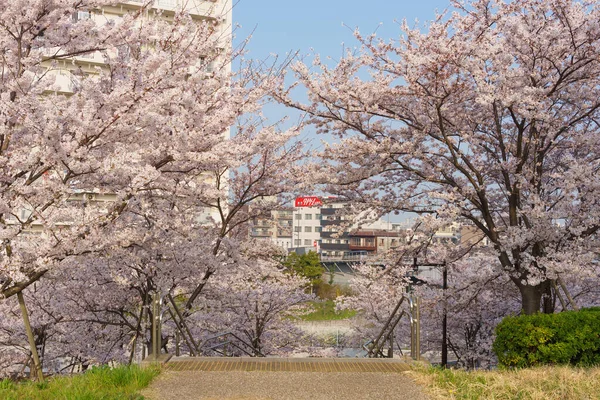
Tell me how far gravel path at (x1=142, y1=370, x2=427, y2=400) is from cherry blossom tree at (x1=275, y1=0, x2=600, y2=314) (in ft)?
16.1

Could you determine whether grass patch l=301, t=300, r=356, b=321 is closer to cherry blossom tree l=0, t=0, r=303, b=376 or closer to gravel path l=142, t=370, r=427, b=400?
cherry blossom tree l=0, t=0, r=303, b=376

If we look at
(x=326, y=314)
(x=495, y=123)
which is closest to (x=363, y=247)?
(x=326, y=314)

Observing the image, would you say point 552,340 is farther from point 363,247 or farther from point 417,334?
point 363,247

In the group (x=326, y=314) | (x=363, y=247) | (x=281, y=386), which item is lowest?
(x=326, y=314)

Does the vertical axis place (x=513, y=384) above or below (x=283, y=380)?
above

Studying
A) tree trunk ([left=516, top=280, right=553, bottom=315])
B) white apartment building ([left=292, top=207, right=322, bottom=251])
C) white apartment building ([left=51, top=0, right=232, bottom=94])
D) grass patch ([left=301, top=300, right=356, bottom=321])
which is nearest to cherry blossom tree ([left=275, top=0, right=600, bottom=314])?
tree trunk ([left=516, top=280, right=553, bottom=315])

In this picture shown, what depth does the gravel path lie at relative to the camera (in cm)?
716

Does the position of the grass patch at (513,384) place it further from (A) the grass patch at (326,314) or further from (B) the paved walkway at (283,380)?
(A) the grass patch at (326,314)

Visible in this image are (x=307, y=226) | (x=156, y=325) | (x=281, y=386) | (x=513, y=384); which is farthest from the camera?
(x=307, y=226)

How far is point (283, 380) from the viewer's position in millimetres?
7930

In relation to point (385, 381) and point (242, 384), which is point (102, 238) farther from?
point (385, 381)

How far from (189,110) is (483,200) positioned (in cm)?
635

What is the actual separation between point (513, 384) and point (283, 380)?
276cm

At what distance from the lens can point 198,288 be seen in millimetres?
14367
